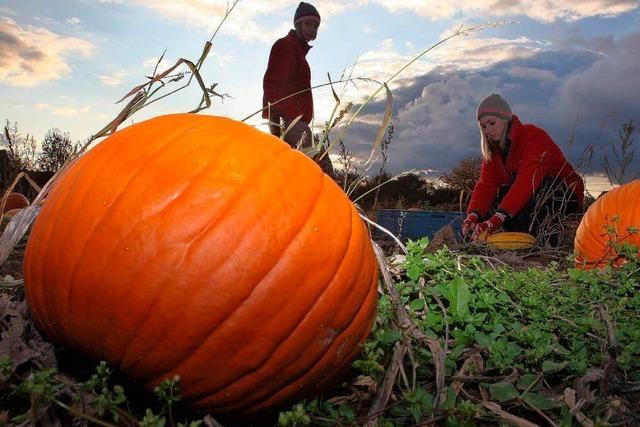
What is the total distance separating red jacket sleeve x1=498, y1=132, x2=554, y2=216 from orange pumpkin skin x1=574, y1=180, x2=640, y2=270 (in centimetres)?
169

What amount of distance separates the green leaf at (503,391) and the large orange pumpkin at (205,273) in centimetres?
51

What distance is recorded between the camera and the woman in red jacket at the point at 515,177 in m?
6.16

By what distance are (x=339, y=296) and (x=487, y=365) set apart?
746 mm

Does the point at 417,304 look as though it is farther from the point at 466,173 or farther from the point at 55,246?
the point at 466,173

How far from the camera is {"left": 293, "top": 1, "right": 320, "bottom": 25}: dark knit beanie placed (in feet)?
26.5

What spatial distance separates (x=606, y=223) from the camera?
4082mm

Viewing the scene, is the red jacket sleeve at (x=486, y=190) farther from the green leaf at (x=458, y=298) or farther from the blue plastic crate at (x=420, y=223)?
the green leaf at (x=458, y=298)

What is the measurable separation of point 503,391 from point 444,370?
0.63ft

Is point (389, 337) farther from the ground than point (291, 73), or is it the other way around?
point (291, 73)

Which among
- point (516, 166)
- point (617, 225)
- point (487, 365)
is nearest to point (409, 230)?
point (516, 166)

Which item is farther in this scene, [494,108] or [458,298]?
[494,108]

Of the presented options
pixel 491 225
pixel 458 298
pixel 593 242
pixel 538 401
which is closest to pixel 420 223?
pixel 491 225

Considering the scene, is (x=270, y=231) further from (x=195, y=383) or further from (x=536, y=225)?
(x=536, y=225)

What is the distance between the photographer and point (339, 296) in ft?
4.71
